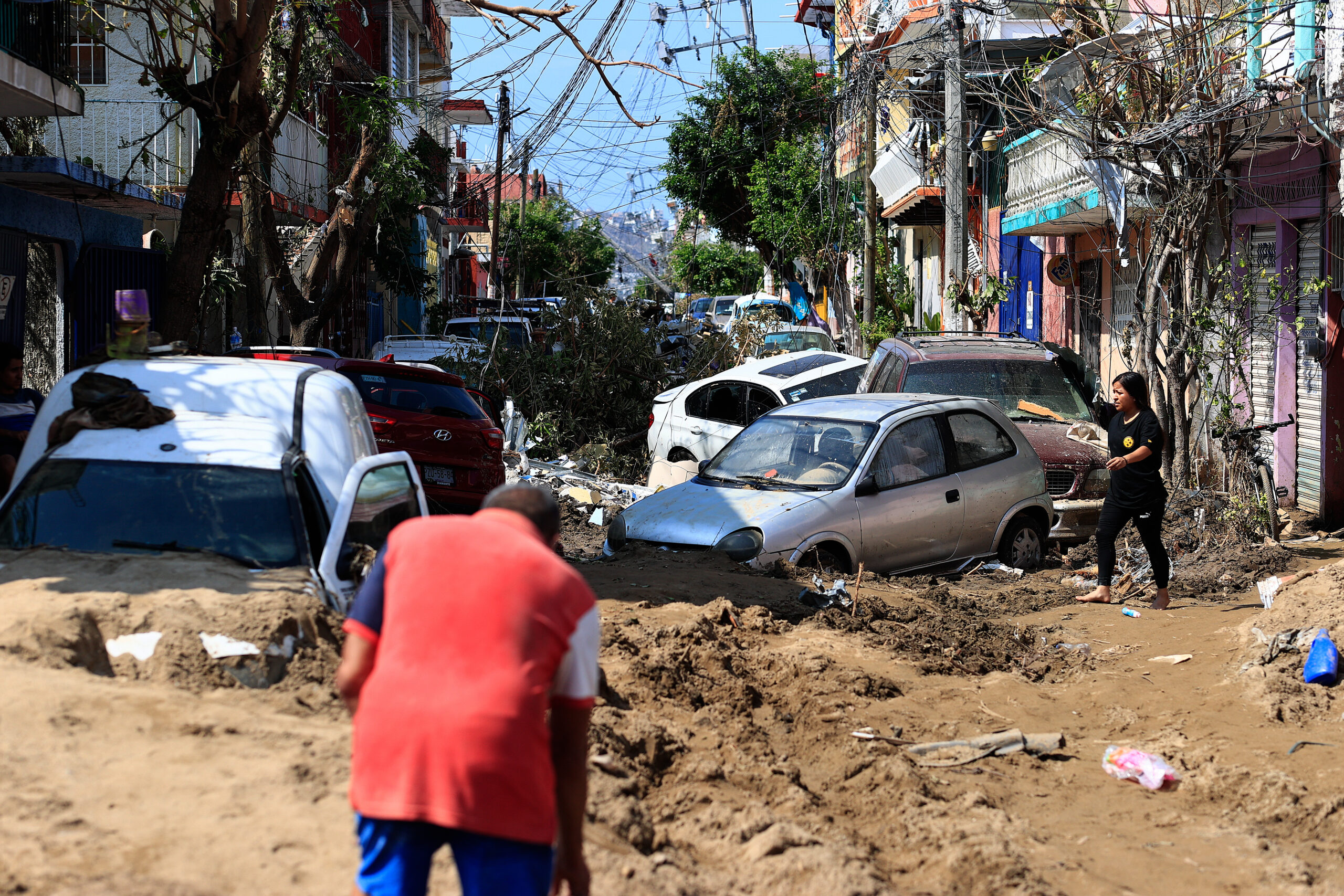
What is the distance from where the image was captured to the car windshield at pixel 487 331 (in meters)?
19.0

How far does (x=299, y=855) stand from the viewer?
10.7ft

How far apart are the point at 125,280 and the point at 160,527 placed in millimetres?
11501

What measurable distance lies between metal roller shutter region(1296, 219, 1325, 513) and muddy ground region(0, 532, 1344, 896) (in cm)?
539

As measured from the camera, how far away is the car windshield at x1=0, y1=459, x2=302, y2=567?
5293mm

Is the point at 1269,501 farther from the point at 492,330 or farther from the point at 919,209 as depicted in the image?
the point at 919,209

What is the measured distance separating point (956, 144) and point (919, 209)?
11375 mm

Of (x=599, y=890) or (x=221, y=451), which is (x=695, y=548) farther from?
(x=599, y=890)

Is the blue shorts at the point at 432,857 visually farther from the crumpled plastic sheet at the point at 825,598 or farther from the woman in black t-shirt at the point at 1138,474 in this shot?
the woman in black t-shirt at the point at 1138,474

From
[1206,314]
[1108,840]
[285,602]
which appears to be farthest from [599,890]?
[1206,314]

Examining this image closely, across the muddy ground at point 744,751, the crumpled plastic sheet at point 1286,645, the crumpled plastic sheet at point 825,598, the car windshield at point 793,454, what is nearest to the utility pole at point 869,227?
the car windshield at point 793,454

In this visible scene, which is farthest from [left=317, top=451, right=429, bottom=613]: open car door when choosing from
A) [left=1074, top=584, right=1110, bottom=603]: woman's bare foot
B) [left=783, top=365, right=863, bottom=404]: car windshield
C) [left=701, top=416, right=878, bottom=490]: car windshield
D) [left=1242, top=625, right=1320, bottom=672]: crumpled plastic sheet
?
[left=783, top=365, right=863, bottom=404]: car windshield

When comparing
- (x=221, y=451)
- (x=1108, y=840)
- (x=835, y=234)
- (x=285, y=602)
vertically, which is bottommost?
(x=1108, y=840)

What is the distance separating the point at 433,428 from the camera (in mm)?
11938

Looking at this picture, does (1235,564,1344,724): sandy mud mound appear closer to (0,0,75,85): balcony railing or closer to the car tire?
the car tire
